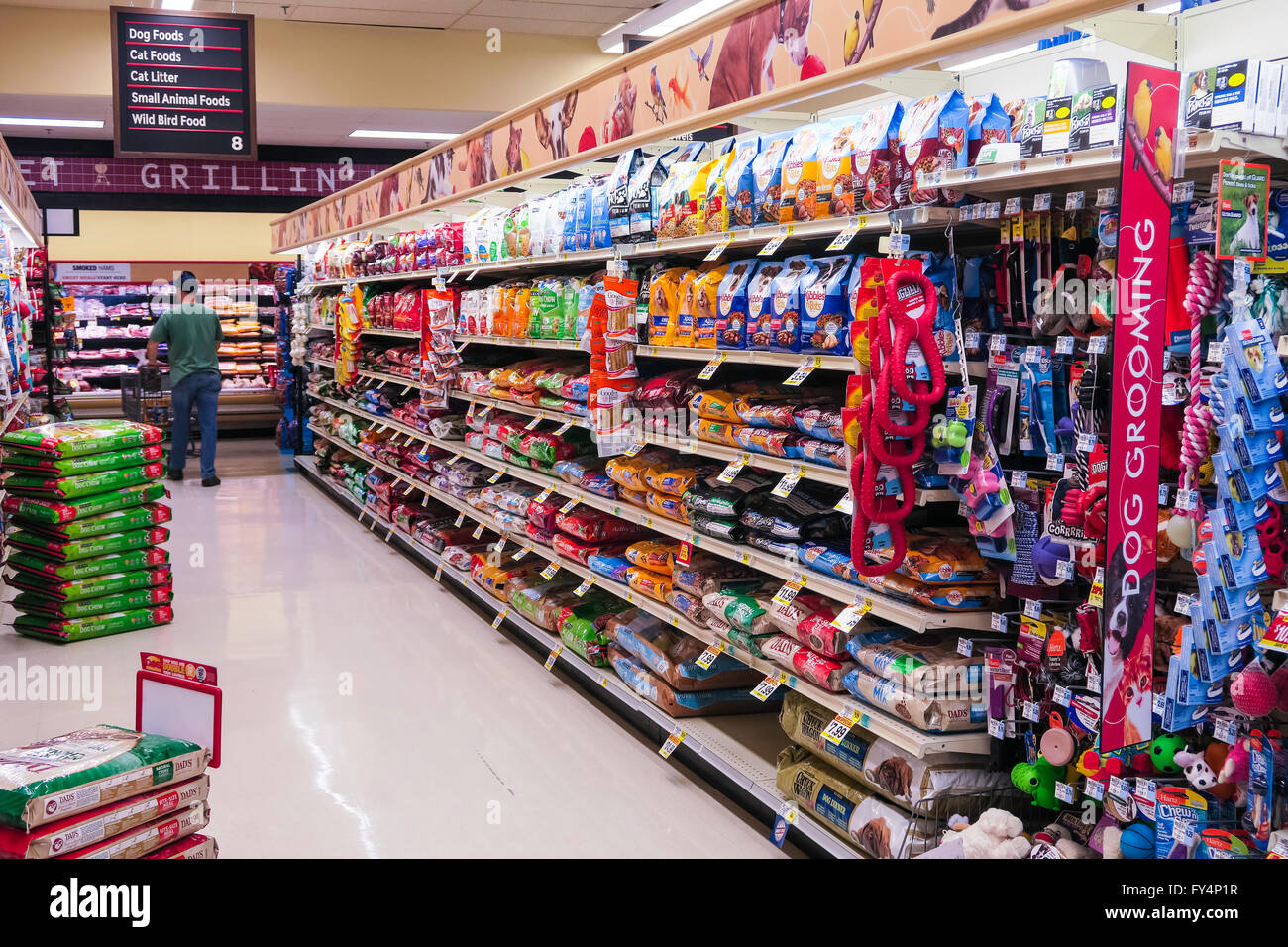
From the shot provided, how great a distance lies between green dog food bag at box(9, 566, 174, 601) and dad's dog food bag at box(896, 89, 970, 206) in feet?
15.7

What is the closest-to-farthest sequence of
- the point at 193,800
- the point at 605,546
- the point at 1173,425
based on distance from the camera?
1. the point at 193,800
2. the point at 1173,425
3. the point at 605,546

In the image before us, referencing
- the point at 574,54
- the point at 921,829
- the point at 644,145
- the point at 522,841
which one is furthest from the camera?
the point at 574,54

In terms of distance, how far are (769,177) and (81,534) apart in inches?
165

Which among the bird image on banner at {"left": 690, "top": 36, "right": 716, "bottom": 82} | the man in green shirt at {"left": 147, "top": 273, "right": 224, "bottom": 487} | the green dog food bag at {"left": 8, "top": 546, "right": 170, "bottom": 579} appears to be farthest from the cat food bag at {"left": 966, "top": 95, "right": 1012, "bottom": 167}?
the man in green shirt at {"left": 147, "top": 273, "right": 224, "bottom": 487}

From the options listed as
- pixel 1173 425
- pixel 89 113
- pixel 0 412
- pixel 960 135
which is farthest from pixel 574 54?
pixel 1173 425

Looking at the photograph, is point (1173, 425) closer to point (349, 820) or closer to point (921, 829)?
point (921, 829)

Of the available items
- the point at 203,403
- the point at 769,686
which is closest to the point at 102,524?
the point at 769,686

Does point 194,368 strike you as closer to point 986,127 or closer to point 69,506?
point 69,506

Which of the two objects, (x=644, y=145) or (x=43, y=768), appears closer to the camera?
(x=43, y=768)

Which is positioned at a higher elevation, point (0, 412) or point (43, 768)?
point (0, 412)

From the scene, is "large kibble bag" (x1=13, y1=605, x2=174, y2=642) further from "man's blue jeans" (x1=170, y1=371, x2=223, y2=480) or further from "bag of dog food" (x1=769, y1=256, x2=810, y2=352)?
"man's blue jeans" (x1=170, y1=371, x2=223, y2=480)

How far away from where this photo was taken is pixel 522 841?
3639 mm

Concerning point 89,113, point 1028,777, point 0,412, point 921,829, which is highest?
point 89,113

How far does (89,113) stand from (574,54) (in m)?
5.34
